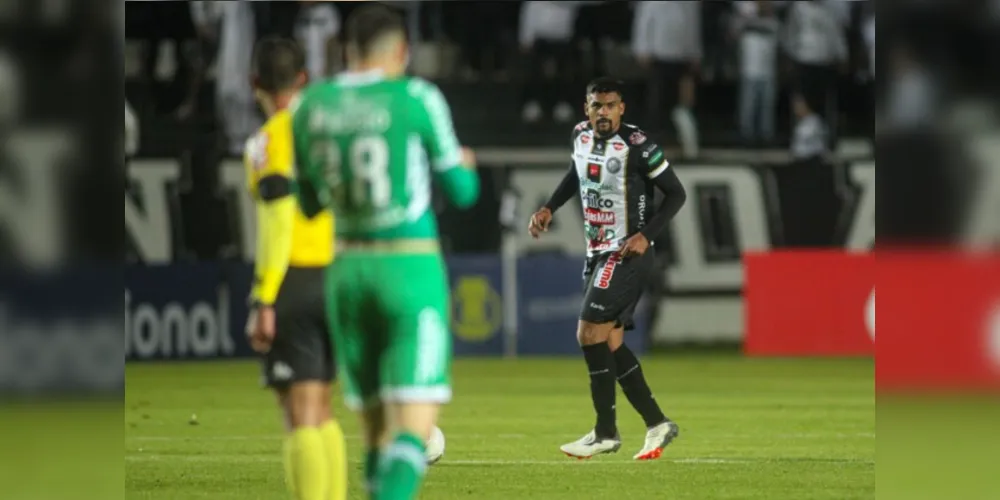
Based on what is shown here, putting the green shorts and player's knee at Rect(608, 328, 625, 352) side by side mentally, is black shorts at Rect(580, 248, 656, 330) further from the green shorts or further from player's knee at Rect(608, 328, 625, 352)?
the green shorts

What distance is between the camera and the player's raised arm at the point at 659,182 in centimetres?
1166

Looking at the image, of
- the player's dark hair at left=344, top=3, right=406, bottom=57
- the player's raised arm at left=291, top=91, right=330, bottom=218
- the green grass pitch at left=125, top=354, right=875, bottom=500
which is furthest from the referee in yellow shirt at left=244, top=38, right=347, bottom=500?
the green grass pitch at left=125, top=354, right=875, bottom=500

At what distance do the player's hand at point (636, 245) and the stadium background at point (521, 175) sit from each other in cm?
963

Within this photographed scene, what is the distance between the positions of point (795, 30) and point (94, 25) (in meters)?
17.6

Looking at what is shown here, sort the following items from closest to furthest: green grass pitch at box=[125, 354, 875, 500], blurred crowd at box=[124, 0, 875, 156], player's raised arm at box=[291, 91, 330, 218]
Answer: player's raised arm at box=[291, 91, 330, 218]
green grass pitch at box=[125, 354, 875, 500]
blurred crowd at box=[124, 0, 875, 156]

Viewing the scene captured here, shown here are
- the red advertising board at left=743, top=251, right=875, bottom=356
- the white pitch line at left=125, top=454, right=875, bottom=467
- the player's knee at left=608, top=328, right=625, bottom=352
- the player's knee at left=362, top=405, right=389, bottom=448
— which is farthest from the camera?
the red advertising board at left=743, top=251, right=875, bottom=356

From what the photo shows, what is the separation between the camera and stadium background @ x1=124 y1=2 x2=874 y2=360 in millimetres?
21594

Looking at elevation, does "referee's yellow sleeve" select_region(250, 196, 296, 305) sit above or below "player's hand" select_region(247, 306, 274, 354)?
above

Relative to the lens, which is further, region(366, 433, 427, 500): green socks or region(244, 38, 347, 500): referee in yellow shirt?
region(244, 38, 347, 500): referee in yellow shirt

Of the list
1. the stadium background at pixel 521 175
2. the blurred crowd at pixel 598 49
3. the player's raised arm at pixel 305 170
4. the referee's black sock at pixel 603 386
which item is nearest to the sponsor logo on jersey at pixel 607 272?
the referee's black sock at pixel 603 386

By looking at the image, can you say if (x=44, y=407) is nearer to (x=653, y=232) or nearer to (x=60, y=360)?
(x=60, y=360)

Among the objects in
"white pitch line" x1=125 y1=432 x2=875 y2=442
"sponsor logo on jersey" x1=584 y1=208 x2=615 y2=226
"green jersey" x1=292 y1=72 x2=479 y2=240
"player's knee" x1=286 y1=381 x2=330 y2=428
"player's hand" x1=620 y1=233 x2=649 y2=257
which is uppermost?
"green jersey" x1=292 y1=72 x2=479 y2=240

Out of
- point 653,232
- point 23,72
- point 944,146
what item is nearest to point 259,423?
point 653,232

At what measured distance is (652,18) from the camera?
73.3 ft
